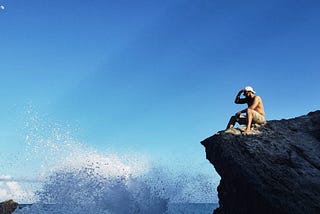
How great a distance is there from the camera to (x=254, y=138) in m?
11.1

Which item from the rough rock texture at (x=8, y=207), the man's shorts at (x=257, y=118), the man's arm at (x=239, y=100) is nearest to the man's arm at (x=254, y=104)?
the man's shorts at (x=257, y=118)

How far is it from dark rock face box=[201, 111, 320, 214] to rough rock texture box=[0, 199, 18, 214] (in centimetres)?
3089

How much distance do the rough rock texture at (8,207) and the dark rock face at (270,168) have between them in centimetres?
3089

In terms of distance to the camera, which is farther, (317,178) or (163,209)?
(163,209)

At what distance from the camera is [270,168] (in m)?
9.77

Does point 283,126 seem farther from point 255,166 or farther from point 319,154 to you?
point 255,166

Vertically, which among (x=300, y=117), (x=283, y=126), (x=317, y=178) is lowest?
(x=317, y=178)

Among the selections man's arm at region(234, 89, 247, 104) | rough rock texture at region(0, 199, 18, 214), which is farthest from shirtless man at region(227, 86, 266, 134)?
rough rock texture at region(0, 199, 18, 214)

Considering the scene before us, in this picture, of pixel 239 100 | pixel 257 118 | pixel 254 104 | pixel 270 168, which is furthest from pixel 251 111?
pixel 270 168

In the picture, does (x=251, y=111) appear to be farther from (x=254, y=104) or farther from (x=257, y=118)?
(x=257, y=118)

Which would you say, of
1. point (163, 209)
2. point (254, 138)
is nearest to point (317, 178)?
point (254, 138)

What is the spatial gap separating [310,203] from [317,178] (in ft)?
4.23

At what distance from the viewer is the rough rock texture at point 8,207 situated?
3450 centimetres

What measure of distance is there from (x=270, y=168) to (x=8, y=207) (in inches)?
1364
